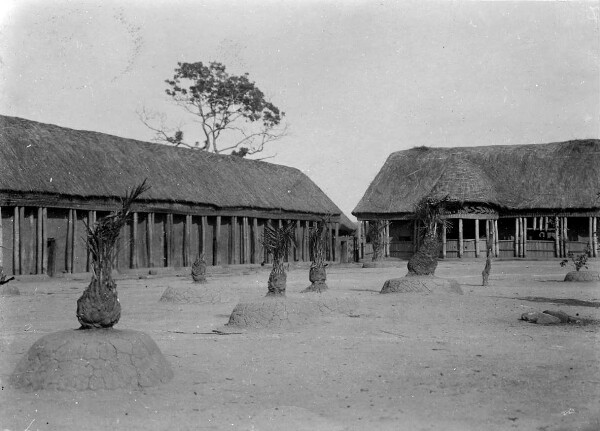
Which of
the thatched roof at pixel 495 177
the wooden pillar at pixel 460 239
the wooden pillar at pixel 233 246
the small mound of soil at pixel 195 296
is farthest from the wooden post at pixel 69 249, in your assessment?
the wooden pillar at pixel 460 239

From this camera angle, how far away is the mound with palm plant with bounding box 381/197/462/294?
15500 mm

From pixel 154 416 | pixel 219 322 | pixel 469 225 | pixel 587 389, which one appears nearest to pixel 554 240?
pixel 469 225

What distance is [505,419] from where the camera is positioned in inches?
246

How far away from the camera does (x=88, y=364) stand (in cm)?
720

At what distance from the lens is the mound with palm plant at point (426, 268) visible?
15500mm

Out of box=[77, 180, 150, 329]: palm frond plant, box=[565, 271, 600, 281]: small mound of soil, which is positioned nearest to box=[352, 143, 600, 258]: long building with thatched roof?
box=[565, 271, 600, 281]: small mound of soil

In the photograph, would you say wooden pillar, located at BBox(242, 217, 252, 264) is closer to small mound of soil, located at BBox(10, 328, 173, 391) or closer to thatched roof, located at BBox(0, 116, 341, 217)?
thatched roof, located at BBox(0, 116, 341, 217)

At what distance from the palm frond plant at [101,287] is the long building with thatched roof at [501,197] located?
29.0 metres

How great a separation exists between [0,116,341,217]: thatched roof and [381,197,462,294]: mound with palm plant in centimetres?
1132

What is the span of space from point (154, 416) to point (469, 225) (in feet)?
117

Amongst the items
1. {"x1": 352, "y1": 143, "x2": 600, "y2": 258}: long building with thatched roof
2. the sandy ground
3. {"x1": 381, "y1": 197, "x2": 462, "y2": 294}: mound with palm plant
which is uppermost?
{"x1": 352, "y1": 143, "x2": 600, "y2": 258}: long building with thatched roof

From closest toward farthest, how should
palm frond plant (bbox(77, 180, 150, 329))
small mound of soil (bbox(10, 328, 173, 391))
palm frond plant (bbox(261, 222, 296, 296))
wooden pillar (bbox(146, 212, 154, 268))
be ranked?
small mound of soil (bbox(10, 328, 173, 391)) → palm frond plant (bbox(77, 180, 150, 329)) → palm frond plant (bbox(261, 222, 296, 296)) → wooden pillar (bbox(146, 212, 154, 268))

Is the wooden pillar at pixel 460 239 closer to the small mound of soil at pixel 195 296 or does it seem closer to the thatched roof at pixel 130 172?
the thatched roof at pixel 130 172

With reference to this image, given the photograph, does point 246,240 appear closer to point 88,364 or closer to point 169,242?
point 169,242
